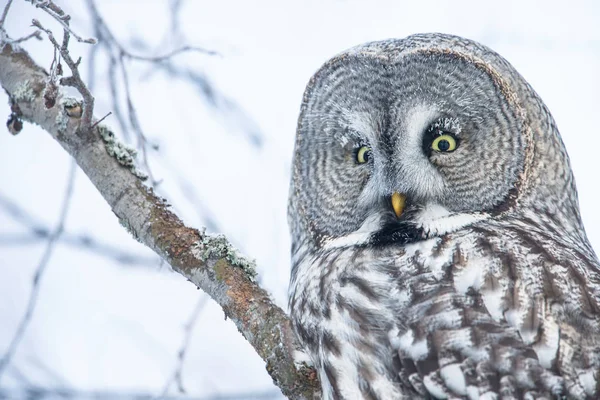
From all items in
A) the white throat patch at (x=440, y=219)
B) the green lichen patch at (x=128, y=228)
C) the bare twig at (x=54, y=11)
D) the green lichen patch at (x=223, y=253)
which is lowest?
the white throat patch at (x=440, y=219)

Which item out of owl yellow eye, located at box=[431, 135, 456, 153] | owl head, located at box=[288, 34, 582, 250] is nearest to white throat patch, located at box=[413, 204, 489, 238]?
owl head, located at box=[288, 34, 582, 250]

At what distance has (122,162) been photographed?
3469 mm

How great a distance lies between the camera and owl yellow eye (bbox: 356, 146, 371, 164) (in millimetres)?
3663

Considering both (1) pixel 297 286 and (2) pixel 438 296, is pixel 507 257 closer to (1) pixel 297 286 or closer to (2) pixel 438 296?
(2) pixel 438 296

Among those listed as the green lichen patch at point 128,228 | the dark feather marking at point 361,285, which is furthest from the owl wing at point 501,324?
the green lichen patch at point 128,228

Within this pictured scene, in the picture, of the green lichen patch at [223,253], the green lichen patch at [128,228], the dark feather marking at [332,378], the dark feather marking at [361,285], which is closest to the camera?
the dark feather marking at [332,378]

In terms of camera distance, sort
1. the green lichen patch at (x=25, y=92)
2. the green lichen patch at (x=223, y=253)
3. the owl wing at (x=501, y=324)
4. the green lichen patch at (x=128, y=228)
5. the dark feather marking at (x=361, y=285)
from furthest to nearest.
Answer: the green lichen patch at (x=25, y=92) < the green lichen patch at (x=128, y=228) < the green lichen patch at (x=223, y=253) < the dark feather marking at (x=361, y=285) < the owl wing at (x=501, y=324)

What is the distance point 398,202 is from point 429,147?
26 centimetres

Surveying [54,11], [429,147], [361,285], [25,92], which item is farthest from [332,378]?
[25,92]

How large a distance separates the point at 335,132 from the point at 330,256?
597mm

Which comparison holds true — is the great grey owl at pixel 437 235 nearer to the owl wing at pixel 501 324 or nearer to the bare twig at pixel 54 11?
the owl wing at pixel 501 324

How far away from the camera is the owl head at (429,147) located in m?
3.51

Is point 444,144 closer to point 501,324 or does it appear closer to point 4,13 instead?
point 501,324

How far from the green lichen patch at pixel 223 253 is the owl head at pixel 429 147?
52 centimetres
